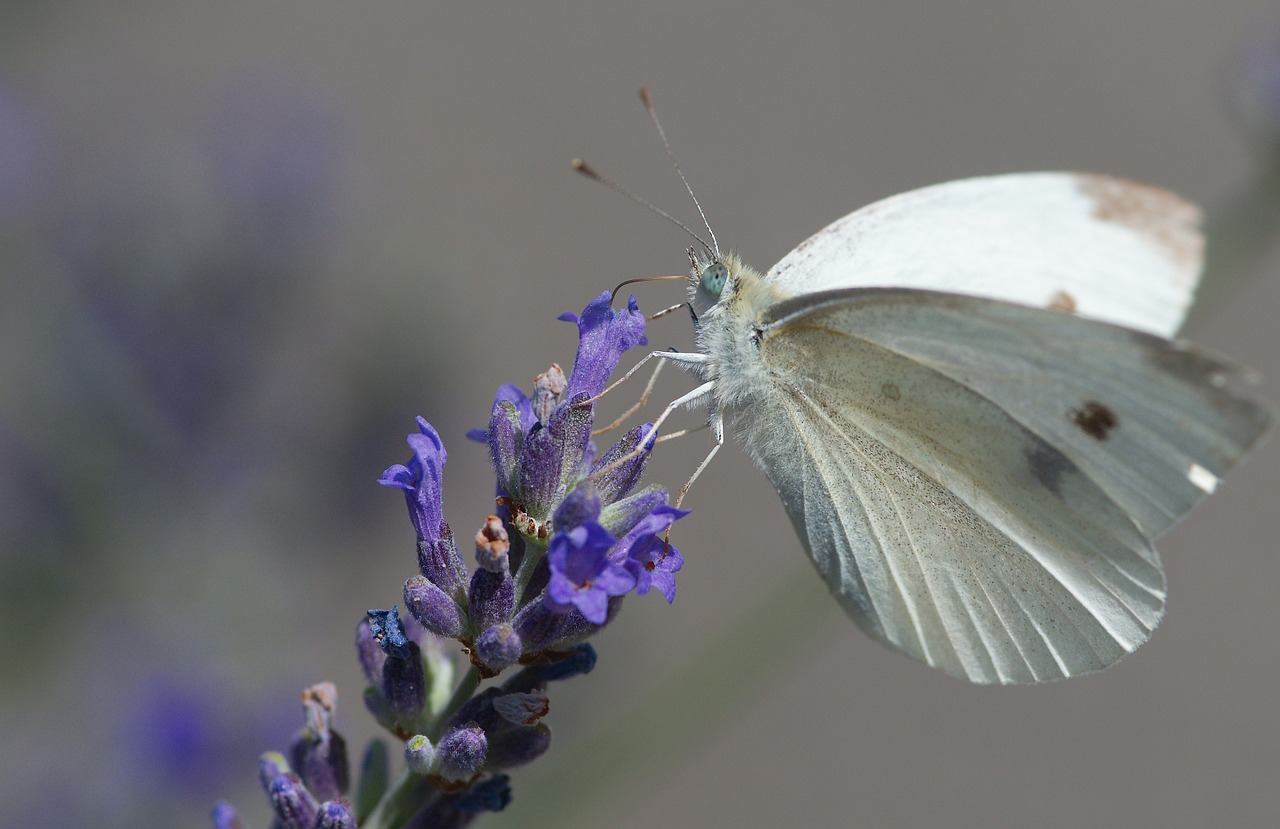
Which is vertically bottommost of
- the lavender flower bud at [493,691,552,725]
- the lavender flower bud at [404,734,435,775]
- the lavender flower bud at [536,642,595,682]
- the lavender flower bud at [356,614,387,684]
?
the lavender flower bud at [493,691,552,725]

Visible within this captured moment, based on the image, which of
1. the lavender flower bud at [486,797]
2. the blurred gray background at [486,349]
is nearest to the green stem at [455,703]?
the lavender flower bud at [486,797]

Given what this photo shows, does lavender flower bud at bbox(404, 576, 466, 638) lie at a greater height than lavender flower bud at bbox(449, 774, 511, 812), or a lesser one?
greater

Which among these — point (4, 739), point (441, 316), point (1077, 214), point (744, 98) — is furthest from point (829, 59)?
point (4, 739)

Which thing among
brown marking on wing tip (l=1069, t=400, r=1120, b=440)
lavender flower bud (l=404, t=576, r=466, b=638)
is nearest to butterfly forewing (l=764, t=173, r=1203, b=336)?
brown marking on wing tip (l=1069, t=400, r=1120, b=440)

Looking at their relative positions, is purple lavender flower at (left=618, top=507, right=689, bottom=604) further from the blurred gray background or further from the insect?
the blurred gray background

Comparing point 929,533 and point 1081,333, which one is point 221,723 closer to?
point 929,533

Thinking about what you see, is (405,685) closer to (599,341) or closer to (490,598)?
(490,598)

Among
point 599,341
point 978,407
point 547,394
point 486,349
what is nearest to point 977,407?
point 978,407

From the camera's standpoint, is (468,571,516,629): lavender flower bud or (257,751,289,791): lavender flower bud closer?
(468,571,516,629): lavender flower bud
